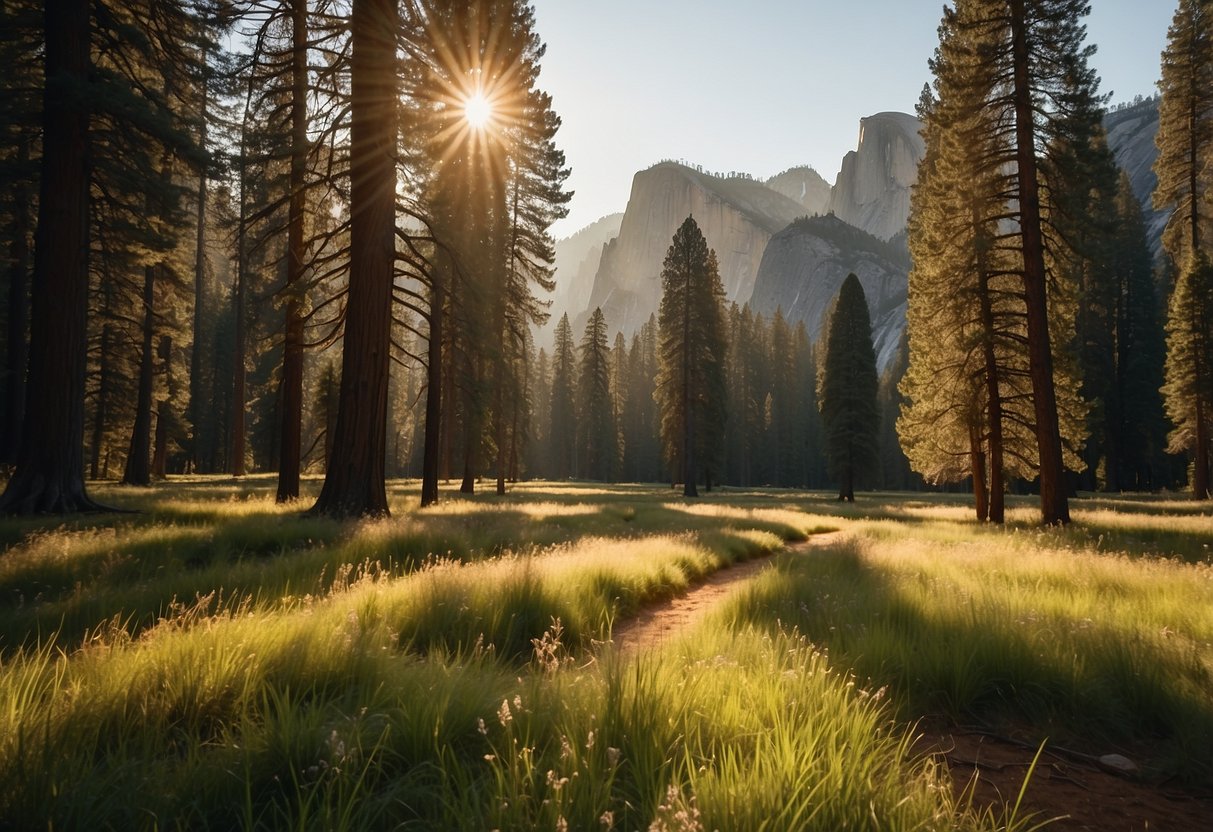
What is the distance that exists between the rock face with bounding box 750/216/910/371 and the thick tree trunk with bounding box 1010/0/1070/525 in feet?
421

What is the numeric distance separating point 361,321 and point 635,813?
9606mm

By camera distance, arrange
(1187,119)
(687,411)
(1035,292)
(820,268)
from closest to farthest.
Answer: (1035,292) → (1187,119) → (687,411) → (820,268)

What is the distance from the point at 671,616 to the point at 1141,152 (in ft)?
457

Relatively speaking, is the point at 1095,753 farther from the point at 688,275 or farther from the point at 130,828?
the point at 688,275

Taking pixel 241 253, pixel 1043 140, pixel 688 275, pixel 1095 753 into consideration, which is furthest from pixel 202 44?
pixel 688 275

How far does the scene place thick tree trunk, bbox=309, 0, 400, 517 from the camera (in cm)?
961

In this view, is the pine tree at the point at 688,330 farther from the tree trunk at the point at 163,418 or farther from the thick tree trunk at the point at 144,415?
the tree trunk at the point at 163,418

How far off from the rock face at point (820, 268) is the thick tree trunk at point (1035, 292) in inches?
5049

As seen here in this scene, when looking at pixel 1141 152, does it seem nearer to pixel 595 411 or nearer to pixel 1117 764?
pixel 595 411

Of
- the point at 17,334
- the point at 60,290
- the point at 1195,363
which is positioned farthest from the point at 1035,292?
the point at 17,334

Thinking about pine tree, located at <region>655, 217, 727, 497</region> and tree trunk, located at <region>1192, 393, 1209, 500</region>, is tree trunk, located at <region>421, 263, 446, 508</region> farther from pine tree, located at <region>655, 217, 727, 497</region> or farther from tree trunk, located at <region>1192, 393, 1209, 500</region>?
tree trunk, located at <region>1192, 393, 1209, 500</region>

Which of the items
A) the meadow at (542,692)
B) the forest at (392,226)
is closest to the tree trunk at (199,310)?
the forest at (392,226)

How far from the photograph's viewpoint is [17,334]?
18.4 meters

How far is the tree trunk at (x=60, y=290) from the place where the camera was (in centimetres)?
942
